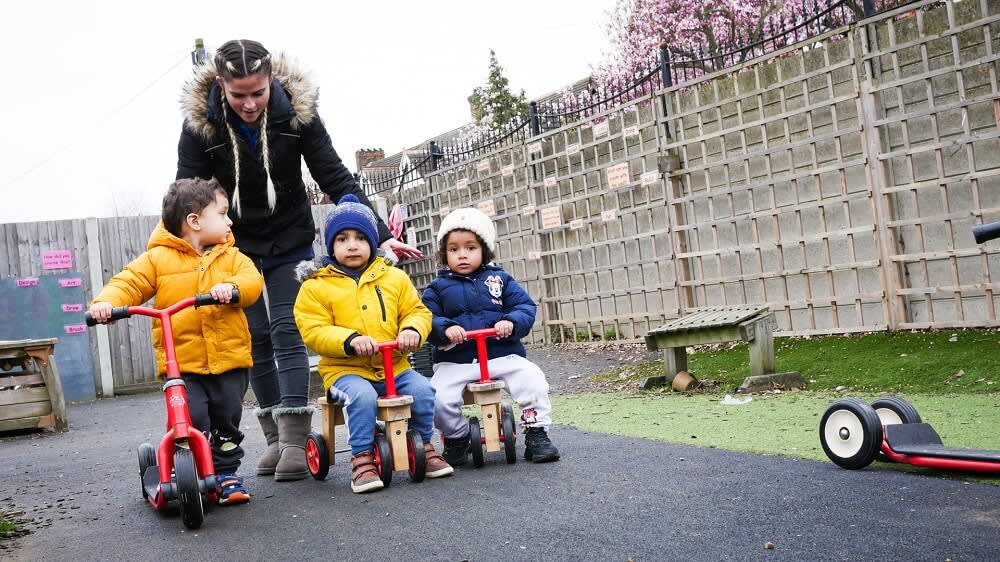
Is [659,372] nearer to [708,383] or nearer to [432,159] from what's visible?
[708,383]

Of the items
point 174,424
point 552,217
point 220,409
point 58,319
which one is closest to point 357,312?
point 220,409

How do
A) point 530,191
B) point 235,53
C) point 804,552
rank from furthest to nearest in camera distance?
point 530,191, point 235,53, point 804,552

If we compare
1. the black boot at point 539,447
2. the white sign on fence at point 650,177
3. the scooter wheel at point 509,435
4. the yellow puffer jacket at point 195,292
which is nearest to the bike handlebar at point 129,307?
the yellow puffer jacket at point 195,292

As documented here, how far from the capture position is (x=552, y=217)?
1165 cm

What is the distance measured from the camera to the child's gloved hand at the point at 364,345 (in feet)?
12.0

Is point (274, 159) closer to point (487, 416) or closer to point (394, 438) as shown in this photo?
point (394, 438)

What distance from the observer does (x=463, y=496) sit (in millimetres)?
3350

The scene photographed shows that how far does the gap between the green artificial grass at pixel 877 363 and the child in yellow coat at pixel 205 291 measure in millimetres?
3822

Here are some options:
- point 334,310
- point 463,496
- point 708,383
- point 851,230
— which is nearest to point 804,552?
point 463,496

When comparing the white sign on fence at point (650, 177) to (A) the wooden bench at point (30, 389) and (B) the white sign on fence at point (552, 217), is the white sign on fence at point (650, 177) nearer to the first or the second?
(B) the white sign on fence at point (552, 217)

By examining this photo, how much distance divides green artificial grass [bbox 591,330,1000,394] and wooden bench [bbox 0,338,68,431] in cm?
465

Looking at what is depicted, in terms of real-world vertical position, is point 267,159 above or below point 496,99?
below

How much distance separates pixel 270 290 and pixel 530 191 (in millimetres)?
8078

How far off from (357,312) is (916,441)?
7.35 feet
